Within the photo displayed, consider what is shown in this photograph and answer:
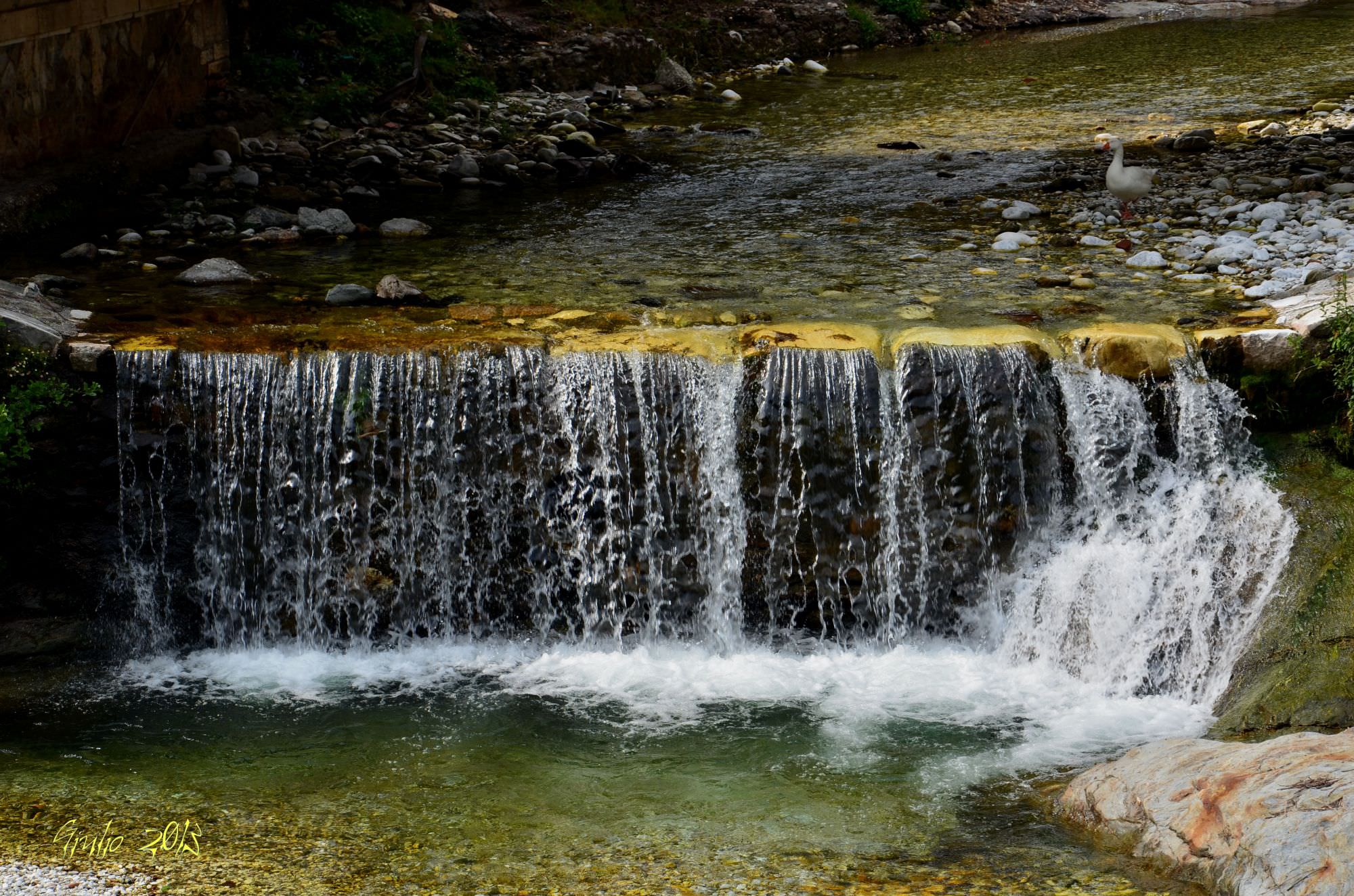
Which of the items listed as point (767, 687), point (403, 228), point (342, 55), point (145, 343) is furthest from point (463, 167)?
point (767, 687)

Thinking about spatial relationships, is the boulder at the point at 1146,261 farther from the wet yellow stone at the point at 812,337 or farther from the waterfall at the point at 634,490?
the wet yellow stone at the point at 812,337

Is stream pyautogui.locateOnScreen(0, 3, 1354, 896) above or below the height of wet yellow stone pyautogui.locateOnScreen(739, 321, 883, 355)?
below

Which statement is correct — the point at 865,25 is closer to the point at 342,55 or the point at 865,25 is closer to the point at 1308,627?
the point at 342,55

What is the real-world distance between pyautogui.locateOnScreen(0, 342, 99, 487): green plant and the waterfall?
299 mm

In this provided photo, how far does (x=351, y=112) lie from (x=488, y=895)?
10172 mm

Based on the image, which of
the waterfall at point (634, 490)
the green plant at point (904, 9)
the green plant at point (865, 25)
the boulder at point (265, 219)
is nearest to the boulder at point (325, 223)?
the boulder at point (265, 219)

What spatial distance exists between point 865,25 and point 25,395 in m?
15.7

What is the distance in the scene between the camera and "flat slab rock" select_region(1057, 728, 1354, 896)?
149 inches

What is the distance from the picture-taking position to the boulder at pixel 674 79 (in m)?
16.1

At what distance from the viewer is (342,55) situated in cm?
1384

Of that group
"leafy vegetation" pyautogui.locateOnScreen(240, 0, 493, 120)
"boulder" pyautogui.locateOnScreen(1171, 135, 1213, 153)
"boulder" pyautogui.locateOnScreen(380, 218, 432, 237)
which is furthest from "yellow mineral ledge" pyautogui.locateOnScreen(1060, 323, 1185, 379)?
"leafy vegetation" pyautogui.locateOnScreen(240, 0, 493, 120)
